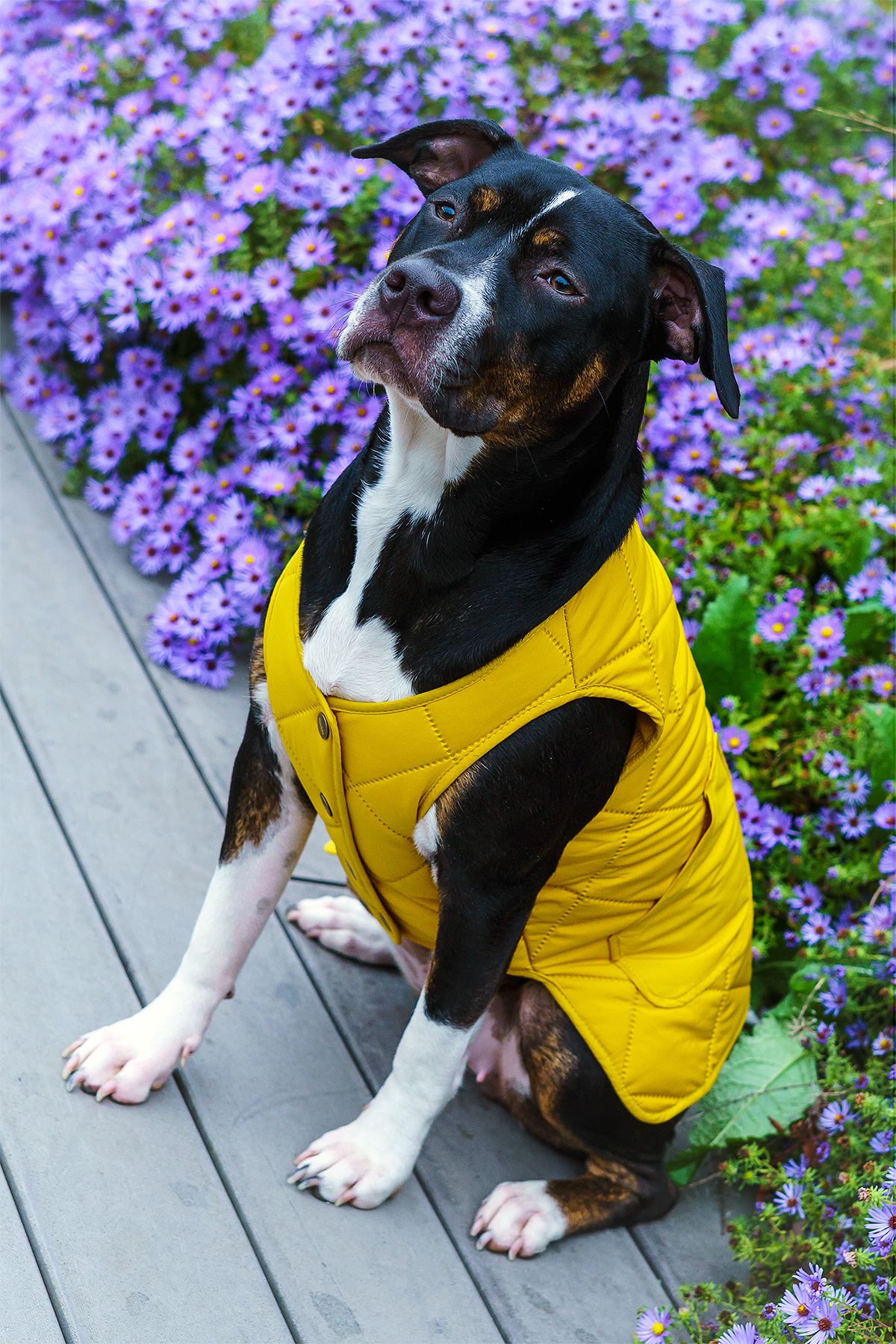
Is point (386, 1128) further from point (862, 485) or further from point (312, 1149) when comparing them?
point (862, 485)

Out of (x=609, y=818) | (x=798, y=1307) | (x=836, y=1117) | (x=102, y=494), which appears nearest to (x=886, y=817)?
(x=836, y=1117)

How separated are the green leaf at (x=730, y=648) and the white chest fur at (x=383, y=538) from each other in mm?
1193

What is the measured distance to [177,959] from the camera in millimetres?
2473

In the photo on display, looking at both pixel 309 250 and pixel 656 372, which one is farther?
pixel 656 372

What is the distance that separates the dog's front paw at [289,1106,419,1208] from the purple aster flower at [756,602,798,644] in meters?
1.45

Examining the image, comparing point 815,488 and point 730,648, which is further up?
point 815,488

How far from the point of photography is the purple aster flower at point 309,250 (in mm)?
3225

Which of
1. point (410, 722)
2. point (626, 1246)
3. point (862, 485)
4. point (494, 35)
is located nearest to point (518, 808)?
point (410, 722)

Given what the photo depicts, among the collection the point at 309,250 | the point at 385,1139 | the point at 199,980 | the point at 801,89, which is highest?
the point at 801,89

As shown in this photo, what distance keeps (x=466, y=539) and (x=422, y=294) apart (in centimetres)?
36

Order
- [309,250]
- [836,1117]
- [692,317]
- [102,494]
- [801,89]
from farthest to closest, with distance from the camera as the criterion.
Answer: [801,89] < [102,494] < [309,250] < [836,1117] < [692,317]

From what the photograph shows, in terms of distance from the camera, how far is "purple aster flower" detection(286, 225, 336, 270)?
3225 mm

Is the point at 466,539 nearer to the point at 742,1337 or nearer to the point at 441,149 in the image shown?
the point at 441,149

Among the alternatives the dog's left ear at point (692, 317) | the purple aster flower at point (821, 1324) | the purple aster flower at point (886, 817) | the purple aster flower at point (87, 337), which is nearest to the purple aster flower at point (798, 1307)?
the purple aster flower at point (821, 1324)
